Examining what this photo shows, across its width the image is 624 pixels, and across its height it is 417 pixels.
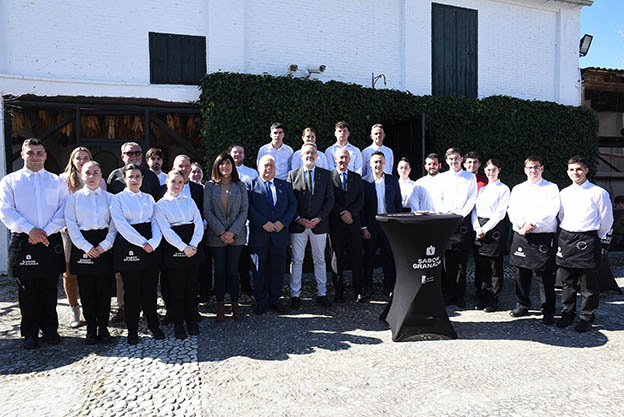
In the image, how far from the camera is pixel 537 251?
498cm

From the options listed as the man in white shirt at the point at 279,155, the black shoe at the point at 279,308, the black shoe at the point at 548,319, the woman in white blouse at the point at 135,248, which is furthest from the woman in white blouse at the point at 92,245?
the black shoe at the point at 548,319

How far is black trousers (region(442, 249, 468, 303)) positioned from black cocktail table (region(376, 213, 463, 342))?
1.23 meters

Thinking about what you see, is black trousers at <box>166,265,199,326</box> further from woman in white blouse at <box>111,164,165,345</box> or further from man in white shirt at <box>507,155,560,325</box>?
man in white shirt at <box>507,155,560,325</box>

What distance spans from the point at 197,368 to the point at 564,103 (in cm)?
1225

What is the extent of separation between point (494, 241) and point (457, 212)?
58 cm

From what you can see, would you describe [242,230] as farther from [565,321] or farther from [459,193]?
[565,321]

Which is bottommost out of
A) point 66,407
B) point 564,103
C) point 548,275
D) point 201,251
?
point 66,407

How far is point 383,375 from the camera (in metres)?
3.62

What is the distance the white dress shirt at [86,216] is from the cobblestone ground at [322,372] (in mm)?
1065

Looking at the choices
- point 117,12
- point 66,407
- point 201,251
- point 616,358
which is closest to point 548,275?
point 616,358

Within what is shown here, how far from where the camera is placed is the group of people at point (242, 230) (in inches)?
171

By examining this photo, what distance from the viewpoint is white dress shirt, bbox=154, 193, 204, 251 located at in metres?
4.45

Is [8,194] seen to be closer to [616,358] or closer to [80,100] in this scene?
[80,100]

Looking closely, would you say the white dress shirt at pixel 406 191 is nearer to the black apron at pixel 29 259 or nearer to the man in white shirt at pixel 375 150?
the man in white shirt at pixel 375 150
